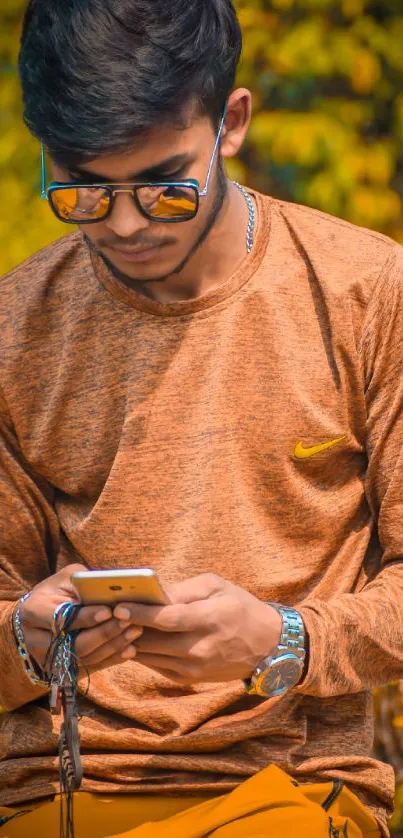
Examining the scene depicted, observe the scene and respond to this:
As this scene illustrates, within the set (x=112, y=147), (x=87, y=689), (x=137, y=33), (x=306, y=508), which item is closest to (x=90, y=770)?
(x=87, y=689)

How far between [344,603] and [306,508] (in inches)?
8.5

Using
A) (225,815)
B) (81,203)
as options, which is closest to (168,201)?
(81,203)

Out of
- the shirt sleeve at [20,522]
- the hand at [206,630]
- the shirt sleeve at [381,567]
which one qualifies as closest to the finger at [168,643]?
the hand at [206,630]

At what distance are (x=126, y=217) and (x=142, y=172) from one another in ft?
0.27

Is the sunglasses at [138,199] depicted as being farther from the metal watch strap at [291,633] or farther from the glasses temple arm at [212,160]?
the metal watch strap at [291,633]

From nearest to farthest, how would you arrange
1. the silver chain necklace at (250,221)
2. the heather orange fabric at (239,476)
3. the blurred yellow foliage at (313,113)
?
the heather orange fabric at (239,476)
the silver chain necklace at (250,221)
the blurred yellow foliage at (313,113)

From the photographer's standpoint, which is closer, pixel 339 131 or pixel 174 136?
pixel 174 136

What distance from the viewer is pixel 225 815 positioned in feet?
Result: 8.48

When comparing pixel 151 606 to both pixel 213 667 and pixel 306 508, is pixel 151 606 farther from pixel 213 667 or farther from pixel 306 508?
pixel 306 508

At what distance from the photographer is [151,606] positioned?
2480mm

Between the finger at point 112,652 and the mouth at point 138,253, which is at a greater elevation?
the mouth at point 138,253

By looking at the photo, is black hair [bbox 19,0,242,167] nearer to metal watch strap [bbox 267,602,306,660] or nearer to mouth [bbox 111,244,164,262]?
mouth [bbox 111,244,164,262]

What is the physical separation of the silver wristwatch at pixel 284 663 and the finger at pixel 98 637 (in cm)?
23

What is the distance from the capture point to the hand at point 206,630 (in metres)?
2.48
